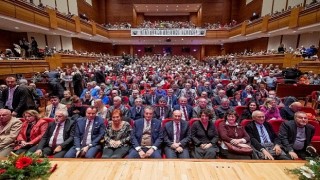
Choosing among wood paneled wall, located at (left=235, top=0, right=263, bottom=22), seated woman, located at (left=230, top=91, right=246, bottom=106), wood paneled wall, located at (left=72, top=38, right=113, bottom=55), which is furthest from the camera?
wood paneled wall, located at (left=235, top=0, right=263, bottom=22)

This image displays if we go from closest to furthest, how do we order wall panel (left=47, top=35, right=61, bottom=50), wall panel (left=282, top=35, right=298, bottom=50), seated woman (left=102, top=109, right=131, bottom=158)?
seated woman (left=102, top=109, right=131, bottom=158)
wall panel (left=282, top=35, right=298, bottom=50)
wall panel (left=47, top=35, right=61, bottom=50)

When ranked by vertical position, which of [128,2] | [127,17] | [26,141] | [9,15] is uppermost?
[128,2]

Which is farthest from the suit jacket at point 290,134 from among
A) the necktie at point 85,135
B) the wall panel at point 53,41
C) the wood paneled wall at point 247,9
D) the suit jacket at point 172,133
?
the wood paneled wall at point 247,9

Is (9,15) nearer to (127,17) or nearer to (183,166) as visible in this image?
(183,166)

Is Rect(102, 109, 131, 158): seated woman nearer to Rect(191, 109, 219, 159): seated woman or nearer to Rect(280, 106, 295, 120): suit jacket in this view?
Rect(191, 109, 219, 159): seated woman

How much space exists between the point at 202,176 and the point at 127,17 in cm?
2221

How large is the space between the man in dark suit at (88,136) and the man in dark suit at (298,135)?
8.45 ft

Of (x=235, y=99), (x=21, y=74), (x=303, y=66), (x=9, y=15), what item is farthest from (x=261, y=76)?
(x=9, y=15)

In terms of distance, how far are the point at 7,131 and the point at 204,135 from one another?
2807 mm

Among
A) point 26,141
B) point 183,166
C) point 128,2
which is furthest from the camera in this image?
point 128,2

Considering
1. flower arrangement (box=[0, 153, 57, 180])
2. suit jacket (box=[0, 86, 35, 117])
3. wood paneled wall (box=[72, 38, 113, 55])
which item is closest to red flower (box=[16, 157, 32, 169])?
flower arrangement (box=[0, 153, 57, 180])

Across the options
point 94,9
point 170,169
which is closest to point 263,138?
point 170,169

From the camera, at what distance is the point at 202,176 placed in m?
2.12

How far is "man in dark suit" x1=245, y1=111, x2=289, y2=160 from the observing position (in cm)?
275
